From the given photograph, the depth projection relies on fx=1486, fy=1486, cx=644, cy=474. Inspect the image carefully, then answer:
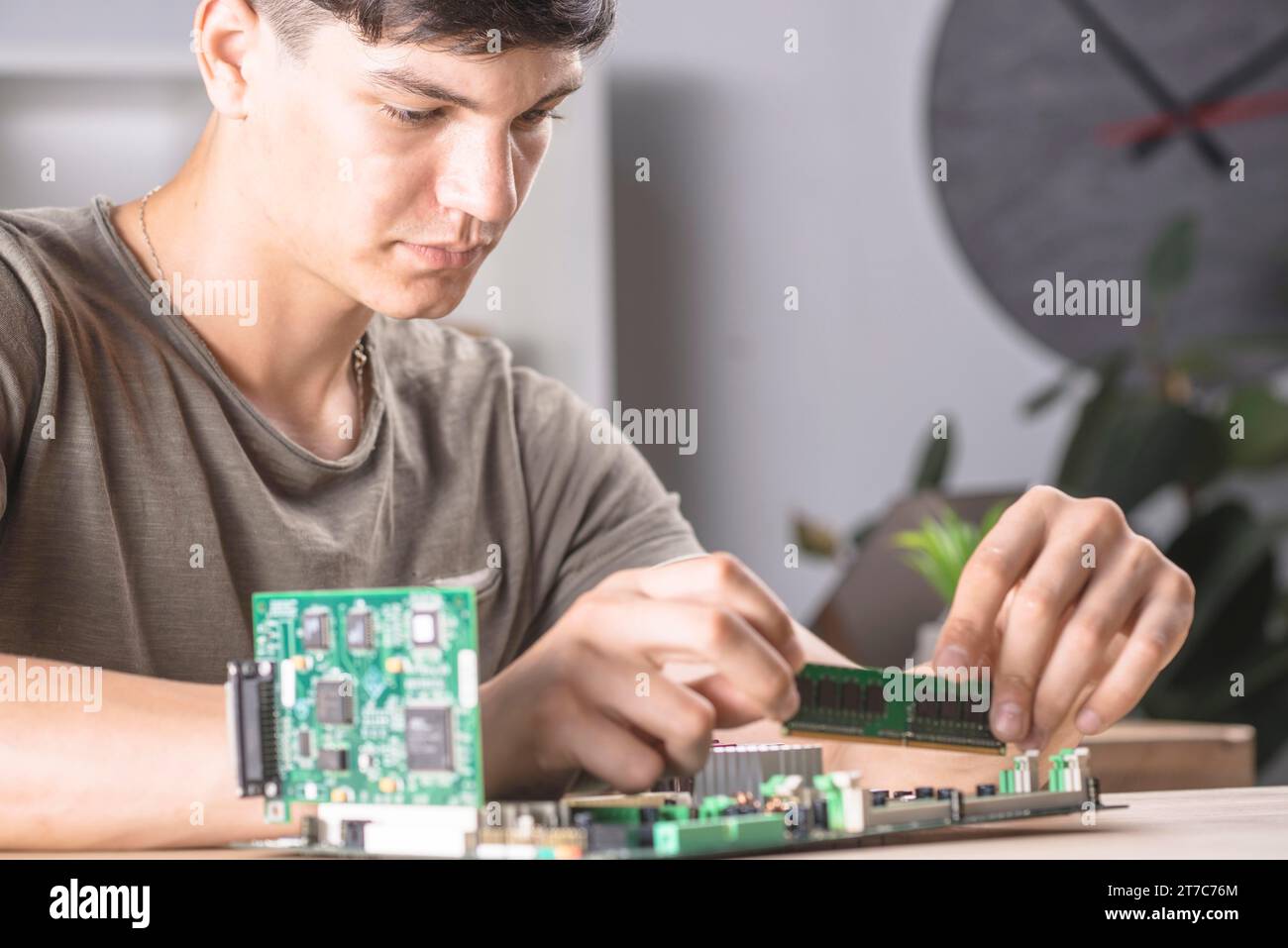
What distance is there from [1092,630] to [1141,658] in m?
0.05

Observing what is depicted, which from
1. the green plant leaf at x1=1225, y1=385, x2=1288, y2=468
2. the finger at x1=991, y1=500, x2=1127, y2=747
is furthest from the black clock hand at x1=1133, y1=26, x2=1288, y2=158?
the finger at x1=991, y1=500, x2=1127, y2=747

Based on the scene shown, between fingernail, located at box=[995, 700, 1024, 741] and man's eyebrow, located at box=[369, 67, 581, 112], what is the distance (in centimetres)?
53

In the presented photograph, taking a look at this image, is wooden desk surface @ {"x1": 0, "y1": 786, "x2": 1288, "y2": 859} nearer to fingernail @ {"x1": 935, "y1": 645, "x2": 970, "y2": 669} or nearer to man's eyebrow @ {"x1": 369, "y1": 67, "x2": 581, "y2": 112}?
fingernail @ {"x1": 935, "y1": 645, "x2": 970, "y2": 669}

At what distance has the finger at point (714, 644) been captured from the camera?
72cm

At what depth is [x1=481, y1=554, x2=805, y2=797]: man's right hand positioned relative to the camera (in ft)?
2.44

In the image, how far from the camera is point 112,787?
2.51ft

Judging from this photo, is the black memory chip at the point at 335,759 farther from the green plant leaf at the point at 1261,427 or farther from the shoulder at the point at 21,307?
the green plant leaf at the point at 1261,427

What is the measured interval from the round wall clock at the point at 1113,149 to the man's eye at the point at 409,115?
7.94 ft

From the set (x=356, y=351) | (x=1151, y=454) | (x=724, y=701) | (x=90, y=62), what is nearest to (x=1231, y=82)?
(x=1151, y=454)

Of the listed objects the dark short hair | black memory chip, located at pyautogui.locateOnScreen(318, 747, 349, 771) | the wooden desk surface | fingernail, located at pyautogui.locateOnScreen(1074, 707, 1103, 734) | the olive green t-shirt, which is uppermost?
the dark short hair

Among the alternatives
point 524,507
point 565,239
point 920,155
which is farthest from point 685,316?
point 524,507

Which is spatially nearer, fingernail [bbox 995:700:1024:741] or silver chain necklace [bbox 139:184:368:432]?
fingernail [bbox 995:700:1024:741]

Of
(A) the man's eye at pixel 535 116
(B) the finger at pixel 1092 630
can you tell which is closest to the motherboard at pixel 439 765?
(B) the finger at pixel 1092 630

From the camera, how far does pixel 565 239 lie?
2.96 metres
